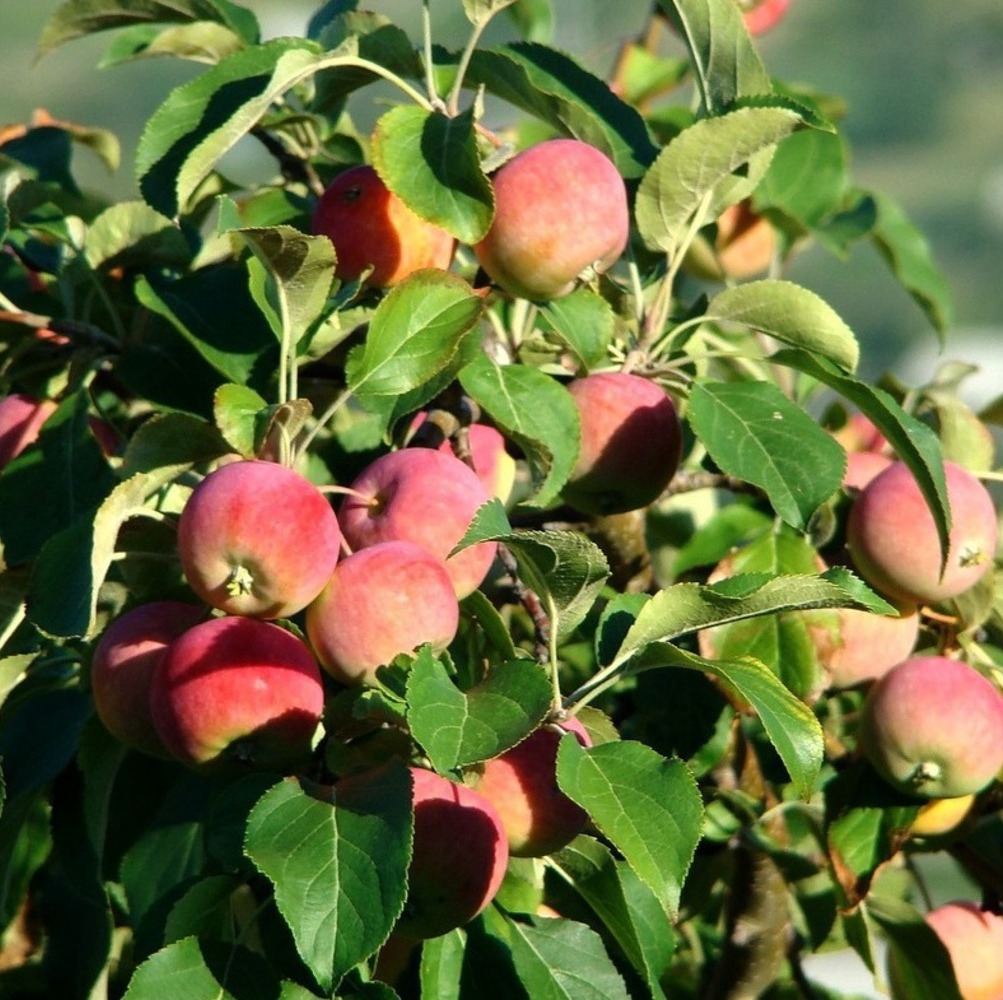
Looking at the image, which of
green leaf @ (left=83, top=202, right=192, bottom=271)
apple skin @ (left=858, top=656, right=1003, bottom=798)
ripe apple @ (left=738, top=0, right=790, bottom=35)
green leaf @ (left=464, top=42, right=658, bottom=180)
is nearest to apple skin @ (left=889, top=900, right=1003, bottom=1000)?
apple skin @ (left=858, top=656, right=1003, bottom=798)

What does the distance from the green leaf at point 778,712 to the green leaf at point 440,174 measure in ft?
0.90

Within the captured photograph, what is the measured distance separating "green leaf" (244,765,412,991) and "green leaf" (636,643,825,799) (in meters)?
0.16

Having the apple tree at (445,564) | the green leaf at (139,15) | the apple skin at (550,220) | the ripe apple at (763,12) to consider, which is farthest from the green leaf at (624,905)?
the ripe apple at (763,12)

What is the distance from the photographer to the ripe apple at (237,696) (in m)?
0.82

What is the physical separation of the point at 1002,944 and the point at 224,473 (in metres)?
0.87

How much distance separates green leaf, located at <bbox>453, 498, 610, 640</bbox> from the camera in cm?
77

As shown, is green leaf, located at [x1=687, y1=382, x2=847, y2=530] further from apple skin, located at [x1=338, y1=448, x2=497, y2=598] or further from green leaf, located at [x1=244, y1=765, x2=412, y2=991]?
green leaf, located at [x1=244, y1=765, x2=412, y2=991]

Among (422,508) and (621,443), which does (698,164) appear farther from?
(422,508)

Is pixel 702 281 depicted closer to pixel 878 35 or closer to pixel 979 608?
pixel 979 608

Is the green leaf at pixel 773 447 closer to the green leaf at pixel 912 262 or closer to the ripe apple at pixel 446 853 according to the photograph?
the ripe apple at pixel 446 853

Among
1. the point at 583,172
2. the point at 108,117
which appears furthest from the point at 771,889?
the point at 108,117

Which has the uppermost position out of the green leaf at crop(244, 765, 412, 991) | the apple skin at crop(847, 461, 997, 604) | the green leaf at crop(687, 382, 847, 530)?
the green leaf at crop(687, 382, 847, 530)

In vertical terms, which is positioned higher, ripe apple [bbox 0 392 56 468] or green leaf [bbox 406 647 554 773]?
green leaf [bbox 406 647 554 773]

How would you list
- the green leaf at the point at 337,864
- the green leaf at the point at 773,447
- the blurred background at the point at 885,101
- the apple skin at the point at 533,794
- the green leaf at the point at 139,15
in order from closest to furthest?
the green leaf at the point at 337,864, the apple skin at the point at 533,794, the green leaf at the point at 773,447, the green leaf at the point at 139,15, the blurred background at the point at 885,101
